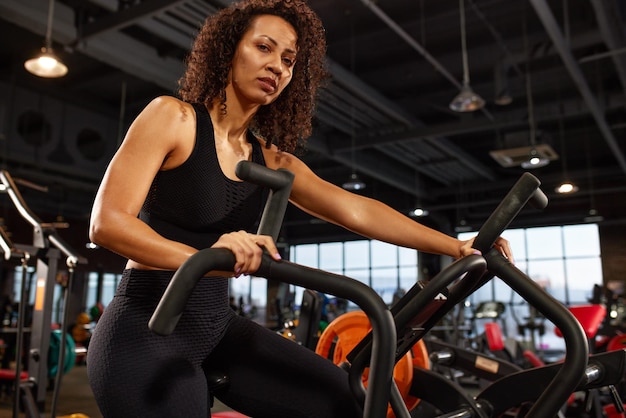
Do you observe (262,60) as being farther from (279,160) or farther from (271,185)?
(271,185)

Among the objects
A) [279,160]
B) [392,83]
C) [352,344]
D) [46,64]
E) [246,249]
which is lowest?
[352,344]

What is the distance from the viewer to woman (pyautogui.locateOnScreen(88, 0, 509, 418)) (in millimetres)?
1082

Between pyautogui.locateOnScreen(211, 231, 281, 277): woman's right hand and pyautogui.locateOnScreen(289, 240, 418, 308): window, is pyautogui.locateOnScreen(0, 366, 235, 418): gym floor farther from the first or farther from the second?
pyautogui.locateOnScreen(289, 240, 418, 308): window

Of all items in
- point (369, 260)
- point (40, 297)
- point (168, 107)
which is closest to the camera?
point (168, 107)

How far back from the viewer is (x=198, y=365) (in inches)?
47.3

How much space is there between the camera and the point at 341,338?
2.40 m

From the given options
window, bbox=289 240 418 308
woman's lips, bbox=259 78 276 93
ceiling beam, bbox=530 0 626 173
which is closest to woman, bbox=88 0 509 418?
woman's lips, bbox=259 78 276 93

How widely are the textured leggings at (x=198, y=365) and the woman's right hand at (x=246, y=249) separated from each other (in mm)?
369

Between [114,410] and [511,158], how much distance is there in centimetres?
755

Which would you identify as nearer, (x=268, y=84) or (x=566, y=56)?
(x=268, y=84)

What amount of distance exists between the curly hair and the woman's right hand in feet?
1.84

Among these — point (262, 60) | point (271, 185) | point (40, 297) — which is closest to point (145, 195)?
point (271, 185)

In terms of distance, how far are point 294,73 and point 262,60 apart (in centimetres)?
24

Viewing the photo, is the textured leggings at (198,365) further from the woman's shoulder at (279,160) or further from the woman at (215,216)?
the woman's shoulder at (279,160)
